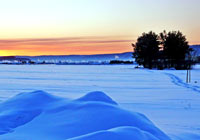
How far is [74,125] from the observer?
3.21 m

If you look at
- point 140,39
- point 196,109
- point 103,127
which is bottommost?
point 196,109

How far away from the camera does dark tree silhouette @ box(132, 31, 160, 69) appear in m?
49.8

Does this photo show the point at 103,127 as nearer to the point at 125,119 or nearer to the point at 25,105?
the point at 125,119

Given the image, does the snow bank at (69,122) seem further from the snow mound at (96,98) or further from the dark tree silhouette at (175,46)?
the dark tree silhouette at (175,46)

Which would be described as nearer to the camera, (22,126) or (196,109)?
(22,126)

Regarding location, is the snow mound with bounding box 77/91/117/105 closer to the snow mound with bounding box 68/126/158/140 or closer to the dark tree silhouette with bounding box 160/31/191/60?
the snow mound with bounding box 68/126/158/140

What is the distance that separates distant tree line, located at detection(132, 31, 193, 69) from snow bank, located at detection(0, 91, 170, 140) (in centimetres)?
4304

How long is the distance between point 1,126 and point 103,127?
138 centimetres

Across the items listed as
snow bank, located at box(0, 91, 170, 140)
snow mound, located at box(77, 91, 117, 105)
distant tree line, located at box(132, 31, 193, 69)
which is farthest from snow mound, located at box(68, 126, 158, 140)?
distant tree line, located at box(132, 31, 193, 69)

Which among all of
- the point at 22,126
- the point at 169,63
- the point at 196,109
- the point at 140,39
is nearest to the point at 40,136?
the point at 22,126

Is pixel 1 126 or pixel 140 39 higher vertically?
pixel 140 39

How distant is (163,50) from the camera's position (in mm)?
48719

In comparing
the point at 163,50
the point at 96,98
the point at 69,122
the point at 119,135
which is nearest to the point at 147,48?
the point at 163,50

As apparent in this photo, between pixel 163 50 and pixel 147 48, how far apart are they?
9.88 feet
